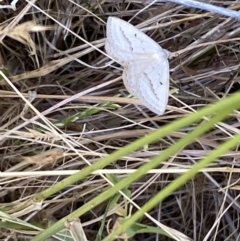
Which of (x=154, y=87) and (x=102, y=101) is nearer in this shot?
(x=154, y=87)

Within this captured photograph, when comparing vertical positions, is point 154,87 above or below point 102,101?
above

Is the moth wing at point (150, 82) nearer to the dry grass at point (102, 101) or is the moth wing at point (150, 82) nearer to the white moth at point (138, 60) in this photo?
the white moth at point (138, 60)

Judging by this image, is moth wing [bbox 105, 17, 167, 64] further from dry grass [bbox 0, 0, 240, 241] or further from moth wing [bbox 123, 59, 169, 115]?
dry grass [bbox 0, 0, 240, 241]

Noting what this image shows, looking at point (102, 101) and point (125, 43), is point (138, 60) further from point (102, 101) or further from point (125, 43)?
point (102, 101)

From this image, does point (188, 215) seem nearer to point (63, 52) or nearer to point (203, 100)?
point (203, 100)

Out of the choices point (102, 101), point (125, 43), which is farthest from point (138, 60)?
point (102, 101)

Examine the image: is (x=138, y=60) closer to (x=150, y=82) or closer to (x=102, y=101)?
(x=150, y=82)
